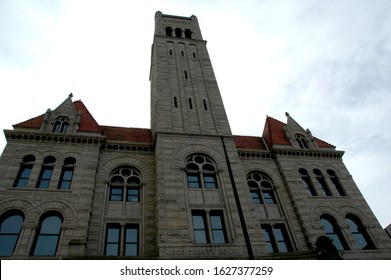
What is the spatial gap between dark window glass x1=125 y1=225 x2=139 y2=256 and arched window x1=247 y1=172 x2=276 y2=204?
340 inches

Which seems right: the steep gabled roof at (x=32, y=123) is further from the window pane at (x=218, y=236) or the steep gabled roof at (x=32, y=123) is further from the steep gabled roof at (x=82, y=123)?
the window pane at (x=218, y=236)

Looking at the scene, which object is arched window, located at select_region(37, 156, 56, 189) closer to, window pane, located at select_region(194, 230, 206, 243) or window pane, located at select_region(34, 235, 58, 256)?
→ window pane, located at select_region(34, 235, 58, 256)

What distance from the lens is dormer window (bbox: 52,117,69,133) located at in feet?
73.6

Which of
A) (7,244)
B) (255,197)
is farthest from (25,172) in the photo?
(255,197)

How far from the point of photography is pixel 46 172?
20.0 m

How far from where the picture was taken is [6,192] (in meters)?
17.8

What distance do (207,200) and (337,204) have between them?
10009 millimetres

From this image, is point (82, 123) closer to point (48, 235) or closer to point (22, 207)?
point (22, 207)

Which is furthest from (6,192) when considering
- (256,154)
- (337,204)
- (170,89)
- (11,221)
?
(337,204)
